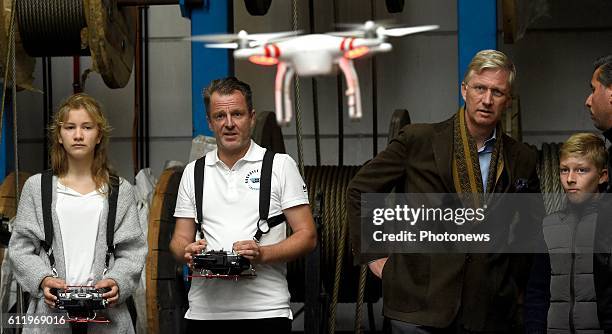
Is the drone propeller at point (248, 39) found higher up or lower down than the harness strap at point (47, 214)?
higher up

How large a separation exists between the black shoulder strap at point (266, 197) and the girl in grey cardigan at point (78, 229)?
0.49m

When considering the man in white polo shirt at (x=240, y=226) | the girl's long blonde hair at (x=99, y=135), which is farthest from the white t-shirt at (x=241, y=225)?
the girl's long blonde hair at (x=99, y=135)

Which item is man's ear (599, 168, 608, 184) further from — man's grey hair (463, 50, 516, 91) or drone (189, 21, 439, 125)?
drone (189, 21, 439, 125)

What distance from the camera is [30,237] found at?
4.53m

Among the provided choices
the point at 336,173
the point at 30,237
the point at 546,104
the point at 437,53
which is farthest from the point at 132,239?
the point at 546,104

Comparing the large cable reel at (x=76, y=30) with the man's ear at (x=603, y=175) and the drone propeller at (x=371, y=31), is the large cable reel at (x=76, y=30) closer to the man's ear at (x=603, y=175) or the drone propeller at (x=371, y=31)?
the man's ear at (x=603, y=175)

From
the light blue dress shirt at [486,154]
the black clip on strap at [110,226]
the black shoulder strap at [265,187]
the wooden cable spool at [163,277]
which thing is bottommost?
the wooden cable spool at [163,277]

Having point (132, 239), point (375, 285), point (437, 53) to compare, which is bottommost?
point (375, 285)

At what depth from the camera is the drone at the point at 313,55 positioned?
8.64ft

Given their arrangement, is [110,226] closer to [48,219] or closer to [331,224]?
[48,219]

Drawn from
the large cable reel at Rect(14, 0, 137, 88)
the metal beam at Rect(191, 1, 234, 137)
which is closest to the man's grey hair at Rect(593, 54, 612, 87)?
the metal beam at Rect(191, 1, 234, 137)

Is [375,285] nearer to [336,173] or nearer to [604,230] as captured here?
[336,173]

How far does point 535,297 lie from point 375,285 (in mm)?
2306

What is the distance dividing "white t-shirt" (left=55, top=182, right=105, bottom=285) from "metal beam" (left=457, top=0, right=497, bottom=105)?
6.91 feet
